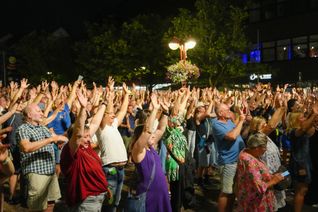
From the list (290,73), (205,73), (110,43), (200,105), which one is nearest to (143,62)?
(110,43)

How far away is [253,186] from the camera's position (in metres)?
4.67

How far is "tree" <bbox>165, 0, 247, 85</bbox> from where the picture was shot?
25875 millimetres

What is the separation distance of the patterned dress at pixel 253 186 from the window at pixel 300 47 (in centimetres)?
3171

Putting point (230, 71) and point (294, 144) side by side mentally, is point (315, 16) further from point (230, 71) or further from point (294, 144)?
point (294, 144)

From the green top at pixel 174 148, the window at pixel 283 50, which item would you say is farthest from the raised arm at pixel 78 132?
the window at pixel 283 50

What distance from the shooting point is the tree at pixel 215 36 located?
2588cm

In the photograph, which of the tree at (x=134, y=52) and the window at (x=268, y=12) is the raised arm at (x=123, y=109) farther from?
A: the window at (x=268, y=12)

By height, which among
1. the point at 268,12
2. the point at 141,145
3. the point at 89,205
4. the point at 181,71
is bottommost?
the point at 89,205

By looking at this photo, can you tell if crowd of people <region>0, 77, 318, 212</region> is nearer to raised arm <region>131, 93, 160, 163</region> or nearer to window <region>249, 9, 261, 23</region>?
raised arm <region>131, 93, 160, 163</region>

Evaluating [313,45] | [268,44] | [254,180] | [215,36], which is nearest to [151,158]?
[254,180]

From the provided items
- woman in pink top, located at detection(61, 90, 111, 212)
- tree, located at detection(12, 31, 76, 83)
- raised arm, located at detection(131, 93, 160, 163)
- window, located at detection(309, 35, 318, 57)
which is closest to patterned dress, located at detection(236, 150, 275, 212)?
raised arm, located at detection(131, 93, 160, 163)

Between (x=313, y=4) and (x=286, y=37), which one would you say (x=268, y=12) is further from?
(x=313, y=4)

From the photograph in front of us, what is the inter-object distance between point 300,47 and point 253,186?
32250 mm

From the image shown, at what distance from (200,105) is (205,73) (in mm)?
18584
